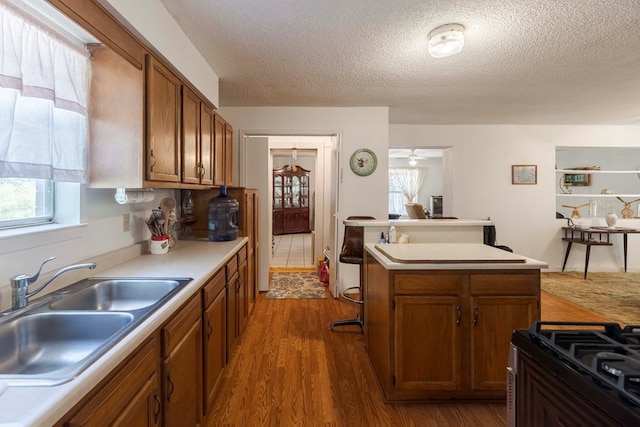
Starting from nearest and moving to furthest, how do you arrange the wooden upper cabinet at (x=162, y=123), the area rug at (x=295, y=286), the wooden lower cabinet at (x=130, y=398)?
the wooden lower cabinet at (x=130, y=398), the wooden upper cabinet at (x=162, y=123), the area rug at (x=295, y=286)

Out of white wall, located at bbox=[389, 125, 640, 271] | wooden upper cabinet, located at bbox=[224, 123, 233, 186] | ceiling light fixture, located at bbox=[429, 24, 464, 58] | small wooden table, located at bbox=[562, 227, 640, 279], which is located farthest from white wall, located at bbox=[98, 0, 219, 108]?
small wooden table, located at bbox=[562, 227, 640, 279]

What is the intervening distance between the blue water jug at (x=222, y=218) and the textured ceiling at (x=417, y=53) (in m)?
1.19

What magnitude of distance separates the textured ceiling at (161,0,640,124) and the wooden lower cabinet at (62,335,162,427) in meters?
1.93

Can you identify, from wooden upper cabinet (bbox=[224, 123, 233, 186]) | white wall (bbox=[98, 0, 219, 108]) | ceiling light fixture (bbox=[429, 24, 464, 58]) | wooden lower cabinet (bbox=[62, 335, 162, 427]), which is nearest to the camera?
wooden lower cabinet (bbox=[62, 335, 162, 427])

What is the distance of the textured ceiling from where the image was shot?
193 cm

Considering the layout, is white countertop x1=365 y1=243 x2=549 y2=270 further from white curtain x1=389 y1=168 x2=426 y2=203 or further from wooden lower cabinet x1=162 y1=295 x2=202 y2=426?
white curtain x1=389 y1=168 x2=426 y2=203

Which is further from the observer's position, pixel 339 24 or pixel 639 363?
pixel 339 24

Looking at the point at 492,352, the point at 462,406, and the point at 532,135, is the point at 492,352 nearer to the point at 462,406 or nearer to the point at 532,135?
the point at 462,406

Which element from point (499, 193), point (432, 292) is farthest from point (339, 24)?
point (499, 193)

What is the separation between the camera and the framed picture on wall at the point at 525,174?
4.91m

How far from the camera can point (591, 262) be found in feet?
16.6

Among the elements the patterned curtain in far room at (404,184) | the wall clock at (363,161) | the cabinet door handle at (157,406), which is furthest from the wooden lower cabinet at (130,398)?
the patterned curtain in far room at (404,184)

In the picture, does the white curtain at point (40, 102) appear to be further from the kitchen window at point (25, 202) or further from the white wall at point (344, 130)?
the white wall at point (344, 130)

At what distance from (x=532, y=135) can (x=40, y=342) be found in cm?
605
